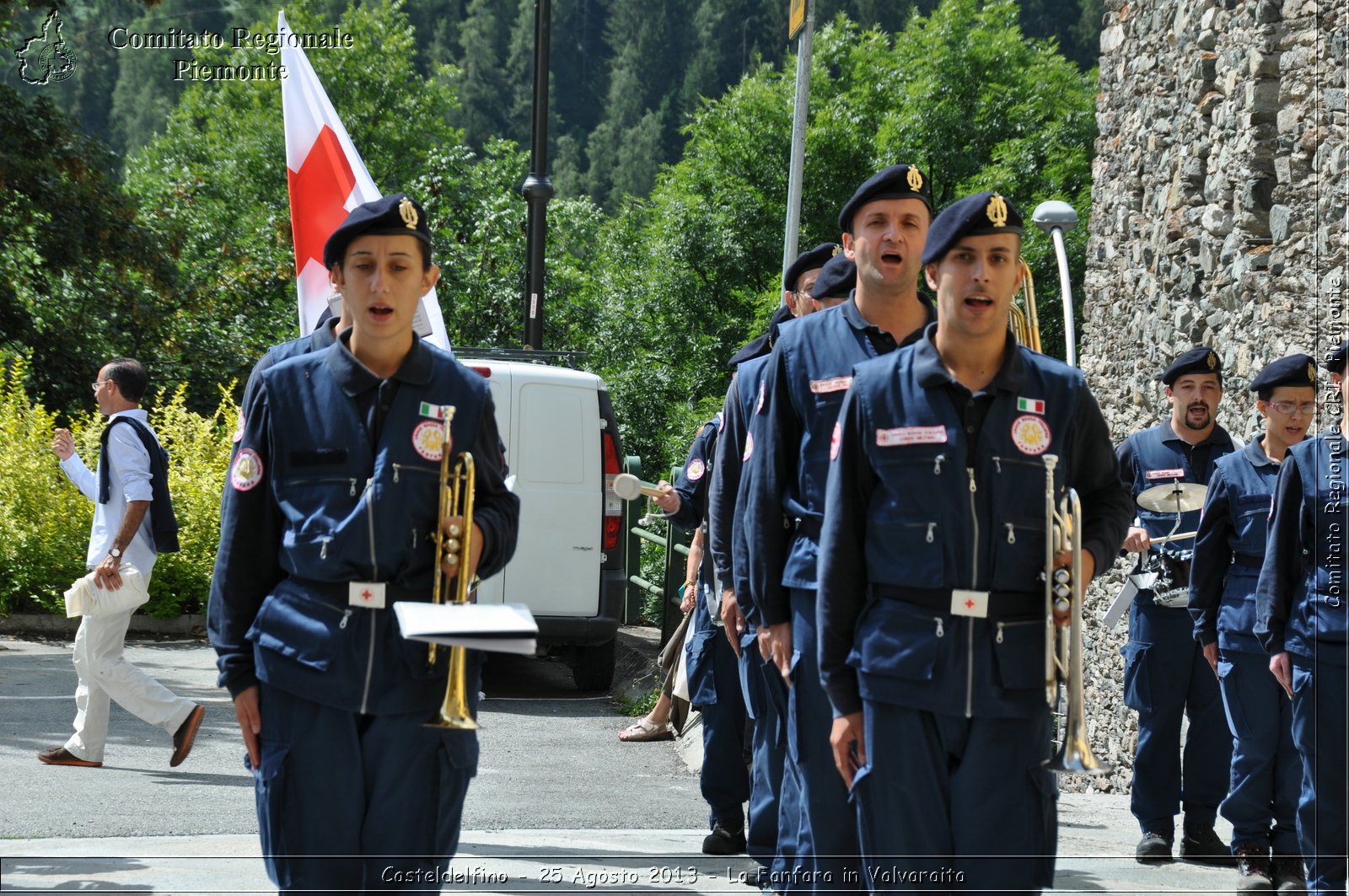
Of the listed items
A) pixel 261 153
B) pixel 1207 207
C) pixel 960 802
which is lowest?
pixel 960 802

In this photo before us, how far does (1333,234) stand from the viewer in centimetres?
891

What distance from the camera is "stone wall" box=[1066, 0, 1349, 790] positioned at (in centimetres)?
920

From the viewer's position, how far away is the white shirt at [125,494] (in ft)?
28.7

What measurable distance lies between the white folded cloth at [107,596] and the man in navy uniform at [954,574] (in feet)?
19.1

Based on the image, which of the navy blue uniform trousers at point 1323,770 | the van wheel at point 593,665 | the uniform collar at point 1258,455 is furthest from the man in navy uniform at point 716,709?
the van wheel at point 593,665

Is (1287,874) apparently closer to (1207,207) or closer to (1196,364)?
(1196,364)

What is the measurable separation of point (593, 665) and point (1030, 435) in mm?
8924

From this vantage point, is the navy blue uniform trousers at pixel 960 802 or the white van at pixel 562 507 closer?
the navy blue uniform trousers at pixel 960 802

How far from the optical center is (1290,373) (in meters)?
6.64

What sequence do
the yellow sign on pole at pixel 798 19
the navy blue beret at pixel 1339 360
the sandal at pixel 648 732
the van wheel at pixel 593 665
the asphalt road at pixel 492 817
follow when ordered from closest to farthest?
1. the navy blue beret at pixel 1339 360
2. the asphalt road at pixel 492 817
3. the sandal at pixel 648 732
4. the van wheel at pixel 593 665
5. the yellow sign on pole at pixel 798 19

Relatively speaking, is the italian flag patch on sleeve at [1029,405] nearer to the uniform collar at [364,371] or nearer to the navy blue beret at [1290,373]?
the uniform collar at [364,371]

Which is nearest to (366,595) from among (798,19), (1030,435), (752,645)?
(1030,435)

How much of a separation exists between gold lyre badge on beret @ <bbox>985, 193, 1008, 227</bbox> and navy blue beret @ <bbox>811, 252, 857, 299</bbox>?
1.84 metres

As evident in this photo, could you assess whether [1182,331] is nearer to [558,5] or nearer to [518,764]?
[518,764]
